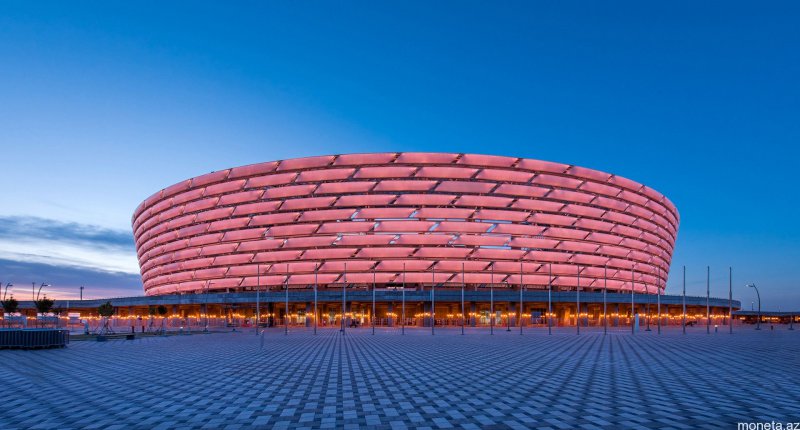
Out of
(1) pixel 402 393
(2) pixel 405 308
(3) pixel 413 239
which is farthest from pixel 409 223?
(1) pixel 402 393

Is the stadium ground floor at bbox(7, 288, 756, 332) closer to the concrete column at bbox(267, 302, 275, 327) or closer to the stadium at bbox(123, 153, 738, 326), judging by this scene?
the concrete column at bbox(267, 302, 275, 327)

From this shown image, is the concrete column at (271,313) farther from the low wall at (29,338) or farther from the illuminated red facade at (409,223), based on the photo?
the low wall at (29,338)

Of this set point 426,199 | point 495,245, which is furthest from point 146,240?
point 495,245

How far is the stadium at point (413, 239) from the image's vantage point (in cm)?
7194

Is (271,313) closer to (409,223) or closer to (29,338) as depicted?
(409,223)

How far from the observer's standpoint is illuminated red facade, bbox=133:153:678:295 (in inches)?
2847

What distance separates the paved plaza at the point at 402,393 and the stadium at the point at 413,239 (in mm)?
47421

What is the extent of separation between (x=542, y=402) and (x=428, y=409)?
2619 mm

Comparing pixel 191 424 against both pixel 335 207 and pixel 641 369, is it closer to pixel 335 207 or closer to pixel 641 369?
pixel 641 369

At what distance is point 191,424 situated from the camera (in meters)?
9.95

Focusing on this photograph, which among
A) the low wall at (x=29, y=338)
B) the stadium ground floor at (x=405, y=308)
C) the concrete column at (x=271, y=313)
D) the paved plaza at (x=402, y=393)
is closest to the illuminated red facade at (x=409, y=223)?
the concrete column at (x=271, y=313)

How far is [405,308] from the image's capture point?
74.9 meters

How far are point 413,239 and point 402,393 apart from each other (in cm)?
5839

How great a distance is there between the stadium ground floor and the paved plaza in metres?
44.4
